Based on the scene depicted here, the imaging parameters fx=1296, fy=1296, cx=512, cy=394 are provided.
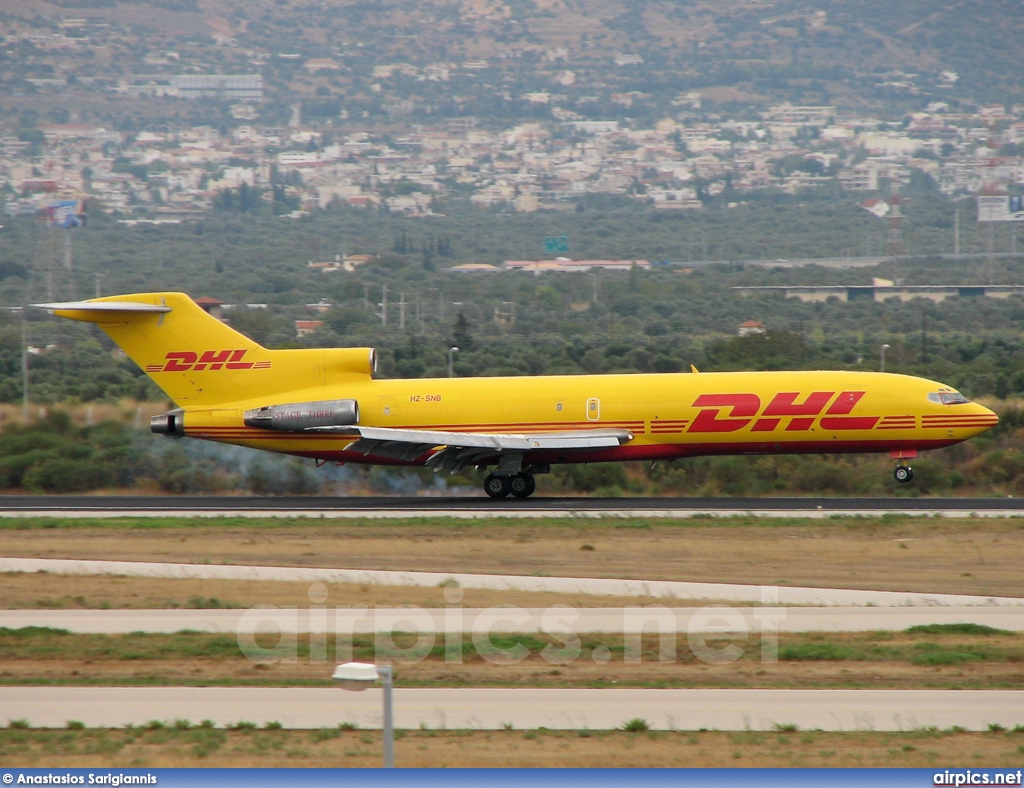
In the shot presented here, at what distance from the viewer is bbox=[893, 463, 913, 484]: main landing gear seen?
33.0 m

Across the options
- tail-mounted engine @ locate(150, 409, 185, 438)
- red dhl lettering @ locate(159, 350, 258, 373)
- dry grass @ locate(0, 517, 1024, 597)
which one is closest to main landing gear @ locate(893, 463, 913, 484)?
dry grass @ locate(0, 517, 1024, 597)

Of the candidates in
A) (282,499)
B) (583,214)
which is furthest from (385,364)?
(583,214)

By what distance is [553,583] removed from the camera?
2122cm

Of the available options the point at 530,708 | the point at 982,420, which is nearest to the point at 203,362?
the point at 982,420

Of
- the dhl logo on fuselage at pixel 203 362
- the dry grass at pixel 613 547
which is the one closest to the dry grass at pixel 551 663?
the dry grass at pixel 613 547

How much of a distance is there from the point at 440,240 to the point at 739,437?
431ft

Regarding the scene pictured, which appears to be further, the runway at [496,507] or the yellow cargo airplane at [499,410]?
the yellow cargo airplane at [499,410]

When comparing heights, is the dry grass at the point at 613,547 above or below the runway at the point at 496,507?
above

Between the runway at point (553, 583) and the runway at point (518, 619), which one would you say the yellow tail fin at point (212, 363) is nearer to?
the runway at point (553, 583)

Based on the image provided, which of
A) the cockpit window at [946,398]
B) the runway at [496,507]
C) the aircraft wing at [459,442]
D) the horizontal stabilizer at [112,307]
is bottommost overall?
the runway at [496,507]

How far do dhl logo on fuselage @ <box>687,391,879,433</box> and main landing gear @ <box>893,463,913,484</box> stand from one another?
1818 mm

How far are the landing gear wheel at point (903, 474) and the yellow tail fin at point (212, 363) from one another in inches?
548

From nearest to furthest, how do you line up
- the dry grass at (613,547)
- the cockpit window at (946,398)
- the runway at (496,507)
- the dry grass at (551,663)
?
the dry grass at (551,663)
the dry grass at (613,547)
the runway at (496,507)
the cockpit window at (946,398)

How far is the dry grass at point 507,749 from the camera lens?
11938 millimetres
